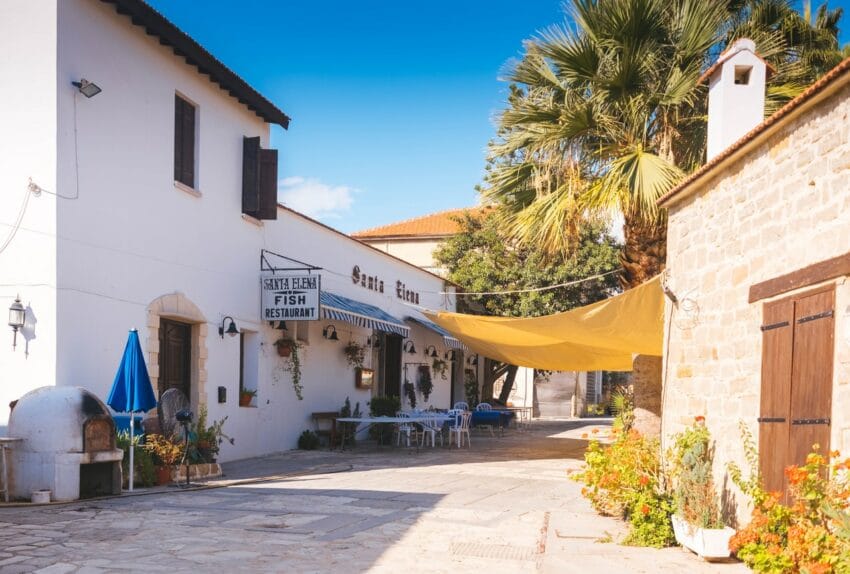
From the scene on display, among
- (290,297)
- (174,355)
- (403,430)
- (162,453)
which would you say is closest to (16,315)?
(162,453)

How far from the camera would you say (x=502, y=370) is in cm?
2445

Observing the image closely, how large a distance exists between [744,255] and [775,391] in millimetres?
→ 1162

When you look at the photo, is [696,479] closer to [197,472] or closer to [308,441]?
[197,472]

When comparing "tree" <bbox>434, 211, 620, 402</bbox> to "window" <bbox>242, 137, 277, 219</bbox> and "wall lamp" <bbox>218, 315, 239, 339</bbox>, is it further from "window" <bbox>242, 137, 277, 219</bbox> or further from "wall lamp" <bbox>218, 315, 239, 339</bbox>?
"wall lamp" <bbox>218, 315, 239, 339</bbox>

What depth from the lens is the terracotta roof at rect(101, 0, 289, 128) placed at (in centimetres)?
918

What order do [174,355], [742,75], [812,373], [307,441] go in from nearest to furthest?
1. [812,373]
2. [742,75]
3. [174,355]
4. [307,441]

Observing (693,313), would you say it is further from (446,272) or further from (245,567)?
(446,272)

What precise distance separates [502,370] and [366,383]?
8.61 metres

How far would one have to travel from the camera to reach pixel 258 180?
481 inches

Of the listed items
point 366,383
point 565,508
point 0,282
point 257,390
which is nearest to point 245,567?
point 565,508

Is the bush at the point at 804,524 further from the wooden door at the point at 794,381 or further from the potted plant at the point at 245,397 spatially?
the potted plant at the point at 245,397

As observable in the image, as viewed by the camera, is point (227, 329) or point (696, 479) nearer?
point (696, 479)

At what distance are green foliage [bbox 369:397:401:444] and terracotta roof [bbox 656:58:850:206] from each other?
9753 mm

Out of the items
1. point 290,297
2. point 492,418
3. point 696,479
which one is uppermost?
point 290,297
